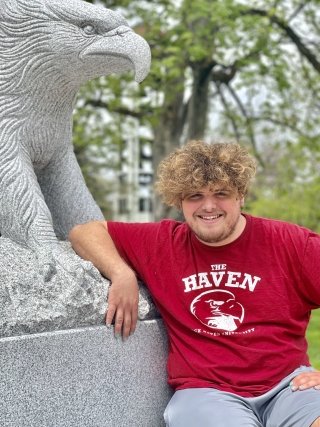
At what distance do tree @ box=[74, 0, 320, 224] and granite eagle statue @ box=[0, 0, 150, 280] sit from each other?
19.7ft

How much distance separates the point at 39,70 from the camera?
3178 millimetres

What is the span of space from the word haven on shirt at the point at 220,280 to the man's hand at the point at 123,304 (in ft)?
0.70

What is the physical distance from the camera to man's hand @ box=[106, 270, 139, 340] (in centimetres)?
283

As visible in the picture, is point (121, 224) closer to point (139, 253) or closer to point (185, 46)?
point (139, 253)

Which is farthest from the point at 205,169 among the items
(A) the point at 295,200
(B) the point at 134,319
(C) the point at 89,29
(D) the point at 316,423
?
(A) the point at 295,200

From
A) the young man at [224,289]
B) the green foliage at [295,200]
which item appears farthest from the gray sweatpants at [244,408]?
the green foliage at [295,200]

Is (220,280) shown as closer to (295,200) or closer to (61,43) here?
(61,43)

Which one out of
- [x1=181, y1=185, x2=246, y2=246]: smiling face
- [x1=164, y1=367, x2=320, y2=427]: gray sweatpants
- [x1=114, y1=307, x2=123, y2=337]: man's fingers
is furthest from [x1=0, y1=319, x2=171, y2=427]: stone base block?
[x1=181, y1=185, x2=246, y2=246]: smiling face

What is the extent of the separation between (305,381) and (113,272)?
2.72 feet

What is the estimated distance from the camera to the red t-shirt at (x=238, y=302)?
276 centimetres

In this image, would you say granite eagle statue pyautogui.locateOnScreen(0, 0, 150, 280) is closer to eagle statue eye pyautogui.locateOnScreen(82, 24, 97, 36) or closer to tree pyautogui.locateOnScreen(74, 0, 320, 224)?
eagle statue eye pyautogui.locateOnScreen(82, 24, 97, 36)

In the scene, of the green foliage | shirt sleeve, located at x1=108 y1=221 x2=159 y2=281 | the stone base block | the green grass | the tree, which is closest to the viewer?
the stone base block

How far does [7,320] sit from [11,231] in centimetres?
70

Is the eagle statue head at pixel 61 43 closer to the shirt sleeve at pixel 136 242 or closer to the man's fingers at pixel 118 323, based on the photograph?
the shirt sleeve at pixel 136 242
